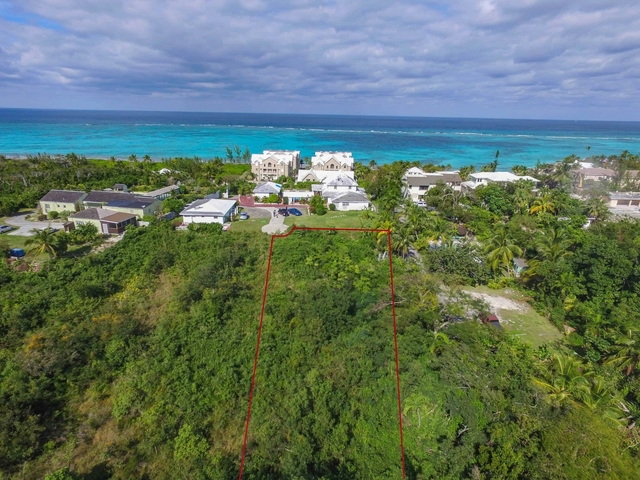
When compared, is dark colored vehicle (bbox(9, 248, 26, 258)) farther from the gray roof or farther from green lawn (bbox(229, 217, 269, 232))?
the gray roof

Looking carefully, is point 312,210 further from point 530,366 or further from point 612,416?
point 612,416

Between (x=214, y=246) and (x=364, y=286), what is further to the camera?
(x=214, y=246)

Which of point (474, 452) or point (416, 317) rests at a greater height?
point (416, 317)

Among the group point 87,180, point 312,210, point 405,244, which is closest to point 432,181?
point 312,210

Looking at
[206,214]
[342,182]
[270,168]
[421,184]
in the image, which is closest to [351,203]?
[342,182]

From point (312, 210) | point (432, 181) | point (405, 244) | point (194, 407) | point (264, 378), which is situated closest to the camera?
point (194, 407)

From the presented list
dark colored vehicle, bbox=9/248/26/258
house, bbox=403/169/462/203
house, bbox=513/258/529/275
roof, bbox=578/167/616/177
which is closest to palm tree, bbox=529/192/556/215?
house, bbox=403/169/462/203

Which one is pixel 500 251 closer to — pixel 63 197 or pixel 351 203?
pixel 351 203
